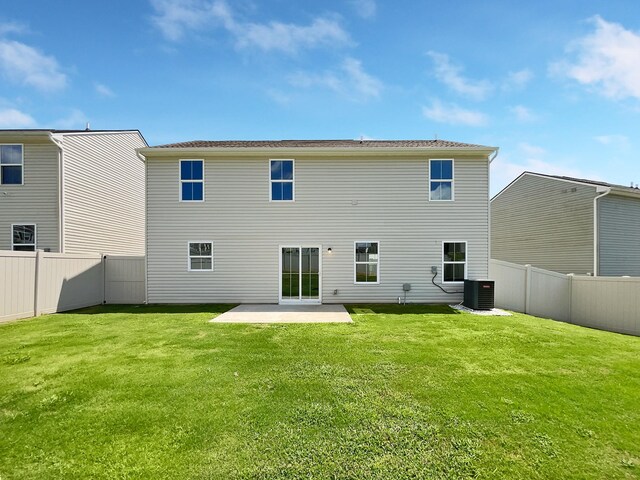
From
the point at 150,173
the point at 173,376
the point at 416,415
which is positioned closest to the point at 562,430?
the point at 416,415

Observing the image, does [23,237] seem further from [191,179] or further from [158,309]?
[191,179]

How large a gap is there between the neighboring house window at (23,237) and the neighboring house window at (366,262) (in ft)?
38.7

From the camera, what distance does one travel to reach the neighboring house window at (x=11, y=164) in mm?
11070

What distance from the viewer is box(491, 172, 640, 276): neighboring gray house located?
41.0 feet

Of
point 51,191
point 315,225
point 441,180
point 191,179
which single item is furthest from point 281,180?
point 51,191

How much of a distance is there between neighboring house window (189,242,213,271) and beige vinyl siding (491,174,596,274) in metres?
15.3

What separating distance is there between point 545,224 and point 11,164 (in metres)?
22.9

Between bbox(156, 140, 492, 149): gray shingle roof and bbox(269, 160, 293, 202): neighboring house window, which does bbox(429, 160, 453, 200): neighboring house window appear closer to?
bbox(156, 140, 492, 149): gray shingle roof

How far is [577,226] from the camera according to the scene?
13.1m

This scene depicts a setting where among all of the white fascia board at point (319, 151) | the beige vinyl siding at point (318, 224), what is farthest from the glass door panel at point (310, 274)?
the white fascia board at point (319, 151)

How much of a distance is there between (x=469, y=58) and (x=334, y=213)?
707cm

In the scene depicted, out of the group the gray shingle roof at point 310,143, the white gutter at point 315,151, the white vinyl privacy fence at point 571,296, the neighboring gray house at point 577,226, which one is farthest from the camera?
the neighboring gray house at point 577,226

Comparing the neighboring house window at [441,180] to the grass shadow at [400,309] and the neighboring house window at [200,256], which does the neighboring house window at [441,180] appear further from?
the neighboring house window at [200,256]

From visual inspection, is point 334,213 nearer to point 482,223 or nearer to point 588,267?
point 482,223
